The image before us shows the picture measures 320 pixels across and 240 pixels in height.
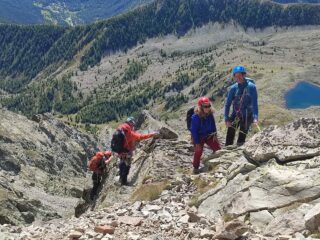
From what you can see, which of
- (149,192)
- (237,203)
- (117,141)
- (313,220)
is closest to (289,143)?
(237,203)

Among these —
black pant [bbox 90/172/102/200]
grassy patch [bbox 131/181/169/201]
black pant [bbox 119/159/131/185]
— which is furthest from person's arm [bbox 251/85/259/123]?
black pant [bbox 90/172/102/200]

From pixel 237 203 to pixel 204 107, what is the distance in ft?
24.0

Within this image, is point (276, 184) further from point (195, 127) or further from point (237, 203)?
point (195, 127)

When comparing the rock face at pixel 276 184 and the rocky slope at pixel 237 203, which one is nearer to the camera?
the rocky slope at pixel 237 203

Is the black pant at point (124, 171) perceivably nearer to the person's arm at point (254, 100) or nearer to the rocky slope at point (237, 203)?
the rocky slope at point (237, 203)

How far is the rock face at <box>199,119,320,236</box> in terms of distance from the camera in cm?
1523

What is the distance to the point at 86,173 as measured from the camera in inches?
4402

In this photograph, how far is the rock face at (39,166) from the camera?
62056 mm

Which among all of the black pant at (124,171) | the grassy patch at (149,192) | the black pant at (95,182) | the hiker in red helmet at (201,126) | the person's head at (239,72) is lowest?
the black pant at (95,182)

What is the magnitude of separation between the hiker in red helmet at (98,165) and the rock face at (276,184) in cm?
1935

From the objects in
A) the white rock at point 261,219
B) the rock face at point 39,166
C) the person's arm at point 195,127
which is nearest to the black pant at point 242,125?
the person's arm at point 195,127

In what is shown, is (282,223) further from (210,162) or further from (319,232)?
(210,162)

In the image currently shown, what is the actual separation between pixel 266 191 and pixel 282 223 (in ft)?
7.69

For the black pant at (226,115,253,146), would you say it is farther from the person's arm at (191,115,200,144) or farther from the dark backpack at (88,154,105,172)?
the dark backpack at (88,154,105,172)
